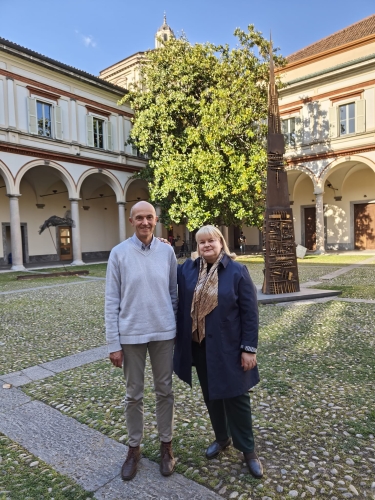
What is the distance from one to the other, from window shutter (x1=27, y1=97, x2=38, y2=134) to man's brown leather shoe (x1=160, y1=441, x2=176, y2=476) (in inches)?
716

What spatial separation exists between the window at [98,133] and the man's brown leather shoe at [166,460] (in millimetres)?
20332

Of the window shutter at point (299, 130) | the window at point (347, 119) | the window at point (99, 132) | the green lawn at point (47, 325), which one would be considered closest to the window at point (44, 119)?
the window at point (99, 132)

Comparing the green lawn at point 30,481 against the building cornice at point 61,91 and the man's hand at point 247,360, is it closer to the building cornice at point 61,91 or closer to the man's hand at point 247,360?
the man's hand at point 247,360

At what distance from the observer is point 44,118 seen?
18219 millimetres

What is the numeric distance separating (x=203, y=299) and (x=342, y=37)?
1071 inches

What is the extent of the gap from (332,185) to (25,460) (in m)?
24.0

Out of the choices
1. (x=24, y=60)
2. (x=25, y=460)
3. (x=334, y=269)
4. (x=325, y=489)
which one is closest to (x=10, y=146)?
(x=24, y=60)

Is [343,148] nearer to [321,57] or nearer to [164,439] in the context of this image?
[321,57]

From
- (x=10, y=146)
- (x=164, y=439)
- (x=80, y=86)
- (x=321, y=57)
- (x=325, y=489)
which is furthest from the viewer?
(x=321, y=57)

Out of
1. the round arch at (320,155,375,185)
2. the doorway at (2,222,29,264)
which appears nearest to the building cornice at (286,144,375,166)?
the round arch at (320,155,375,185)

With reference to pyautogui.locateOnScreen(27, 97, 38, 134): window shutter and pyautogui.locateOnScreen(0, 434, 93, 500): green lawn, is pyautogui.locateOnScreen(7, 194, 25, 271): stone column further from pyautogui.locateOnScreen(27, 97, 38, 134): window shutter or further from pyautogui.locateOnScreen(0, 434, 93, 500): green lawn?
pyautogui.locateOnScreen(0, 434, 93, 500): green lawn

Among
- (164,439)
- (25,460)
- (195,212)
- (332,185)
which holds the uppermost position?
(332,185)

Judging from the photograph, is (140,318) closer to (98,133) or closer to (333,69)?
(98,133)

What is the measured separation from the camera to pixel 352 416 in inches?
118
